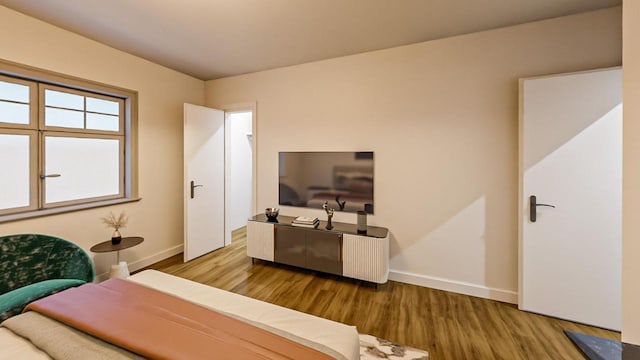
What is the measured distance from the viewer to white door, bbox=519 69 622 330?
76.1 inches

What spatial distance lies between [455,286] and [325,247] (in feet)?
4.51

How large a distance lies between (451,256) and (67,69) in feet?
13.8

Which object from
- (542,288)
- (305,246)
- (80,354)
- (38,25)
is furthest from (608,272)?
(38,25)

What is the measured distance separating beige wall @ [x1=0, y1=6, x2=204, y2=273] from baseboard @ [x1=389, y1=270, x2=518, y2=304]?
302cm

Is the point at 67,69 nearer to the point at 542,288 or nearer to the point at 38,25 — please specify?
the point at 38,25

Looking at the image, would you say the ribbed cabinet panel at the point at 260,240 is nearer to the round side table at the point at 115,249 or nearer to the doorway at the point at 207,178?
the doorway at the point at 207,178

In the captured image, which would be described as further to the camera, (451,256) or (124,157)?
(124,157)

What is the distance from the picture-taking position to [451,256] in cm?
256

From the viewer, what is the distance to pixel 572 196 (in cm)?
204

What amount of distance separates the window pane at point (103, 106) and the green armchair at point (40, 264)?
5.15 feet

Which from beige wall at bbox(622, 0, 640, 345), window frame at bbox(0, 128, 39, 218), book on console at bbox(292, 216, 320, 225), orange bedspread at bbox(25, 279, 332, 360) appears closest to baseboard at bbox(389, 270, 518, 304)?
Answer: book on console at bbox(292, 216, 320, 225)

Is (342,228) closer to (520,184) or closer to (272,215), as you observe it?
(272,215)

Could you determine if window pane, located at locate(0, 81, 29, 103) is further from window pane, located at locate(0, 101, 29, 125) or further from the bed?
the bed

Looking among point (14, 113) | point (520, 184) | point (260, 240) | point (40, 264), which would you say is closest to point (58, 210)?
point (40, 264)
